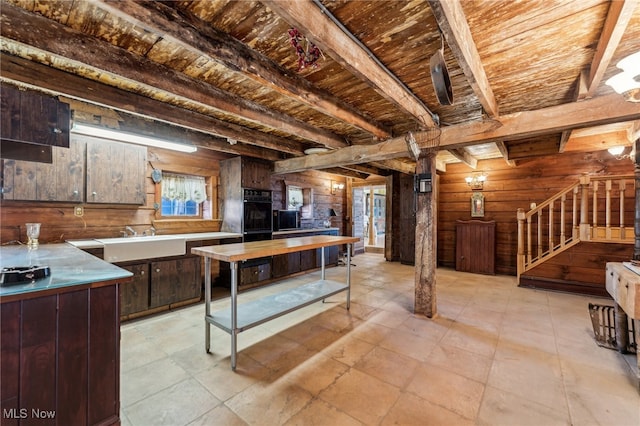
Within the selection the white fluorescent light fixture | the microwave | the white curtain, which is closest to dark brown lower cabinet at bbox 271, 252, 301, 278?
the microwave

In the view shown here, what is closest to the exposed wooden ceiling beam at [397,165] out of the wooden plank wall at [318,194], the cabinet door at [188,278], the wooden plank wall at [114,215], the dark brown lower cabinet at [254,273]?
the wooden plank wall at [318,194]

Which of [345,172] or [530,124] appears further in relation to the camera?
[345,172]

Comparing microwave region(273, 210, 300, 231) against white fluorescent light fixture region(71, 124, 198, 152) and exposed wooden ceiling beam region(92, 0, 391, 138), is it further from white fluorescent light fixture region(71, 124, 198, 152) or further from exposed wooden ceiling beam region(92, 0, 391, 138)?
exposed wooden ceiling beam region(92, 0, 391, 138)

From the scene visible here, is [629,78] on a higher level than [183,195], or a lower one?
higher

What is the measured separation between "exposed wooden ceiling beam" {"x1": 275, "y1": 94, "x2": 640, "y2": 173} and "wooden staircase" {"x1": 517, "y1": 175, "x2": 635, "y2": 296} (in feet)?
7.46

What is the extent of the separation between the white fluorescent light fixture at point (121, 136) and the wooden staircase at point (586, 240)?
239 inches

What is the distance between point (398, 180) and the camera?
727 centimetres

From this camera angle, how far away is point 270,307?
2.73 metres

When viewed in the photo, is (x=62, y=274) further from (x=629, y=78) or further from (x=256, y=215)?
(x=629, y=78)

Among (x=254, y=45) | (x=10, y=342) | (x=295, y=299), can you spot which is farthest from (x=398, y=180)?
(x=10, y=342)

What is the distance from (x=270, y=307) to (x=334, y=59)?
2327mm

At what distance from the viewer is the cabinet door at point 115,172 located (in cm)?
315

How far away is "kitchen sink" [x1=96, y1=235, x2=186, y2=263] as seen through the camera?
116 inches

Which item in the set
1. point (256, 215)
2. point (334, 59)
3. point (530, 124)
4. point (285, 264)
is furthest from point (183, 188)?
point (530, 124)
